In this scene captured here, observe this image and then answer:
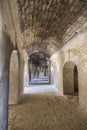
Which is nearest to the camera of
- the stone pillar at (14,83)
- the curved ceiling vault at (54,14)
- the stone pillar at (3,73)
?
the stone pillar at (3,73)

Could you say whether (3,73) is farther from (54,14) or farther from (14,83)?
(14,83)

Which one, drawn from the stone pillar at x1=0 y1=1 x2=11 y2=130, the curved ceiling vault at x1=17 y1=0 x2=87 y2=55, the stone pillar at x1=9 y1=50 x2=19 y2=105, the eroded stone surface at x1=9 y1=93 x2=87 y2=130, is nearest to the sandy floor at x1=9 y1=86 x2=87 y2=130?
the eroded stone surface at x1=9 y1=93 x2=87 y2=130

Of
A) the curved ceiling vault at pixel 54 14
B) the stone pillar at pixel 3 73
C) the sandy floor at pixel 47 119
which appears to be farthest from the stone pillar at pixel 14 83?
Result: the stone pillar at pixel 3 73

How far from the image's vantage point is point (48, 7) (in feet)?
11.5

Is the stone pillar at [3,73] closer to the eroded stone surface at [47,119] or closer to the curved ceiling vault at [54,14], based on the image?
the eroded stone surface at [47,119]

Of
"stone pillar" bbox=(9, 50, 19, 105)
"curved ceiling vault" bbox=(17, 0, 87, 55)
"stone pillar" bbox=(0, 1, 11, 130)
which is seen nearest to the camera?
"stone pillar" bbox=(0, 1, 11, 130)

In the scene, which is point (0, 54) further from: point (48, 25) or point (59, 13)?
Result: point (48, 25)

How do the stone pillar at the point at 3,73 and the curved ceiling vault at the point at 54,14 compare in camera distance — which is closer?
the stone pillar at the point at 3,73

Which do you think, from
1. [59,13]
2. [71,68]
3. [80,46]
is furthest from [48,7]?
[71,68]

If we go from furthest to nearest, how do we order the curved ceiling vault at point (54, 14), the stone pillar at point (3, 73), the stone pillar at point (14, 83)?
the stone pillar at point (14, 83), the curved ceiling vault at point (54, 14), the stone pillar at point (3, 73)

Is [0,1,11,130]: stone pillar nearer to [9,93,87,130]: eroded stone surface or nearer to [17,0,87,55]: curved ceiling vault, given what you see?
[9,93,87,130]: eroded stone surface

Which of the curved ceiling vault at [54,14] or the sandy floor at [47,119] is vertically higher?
the curved ceiling vault at [54,14]

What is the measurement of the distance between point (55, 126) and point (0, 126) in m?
1.55

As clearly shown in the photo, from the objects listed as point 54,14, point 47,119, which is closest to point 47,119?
point 47,119
